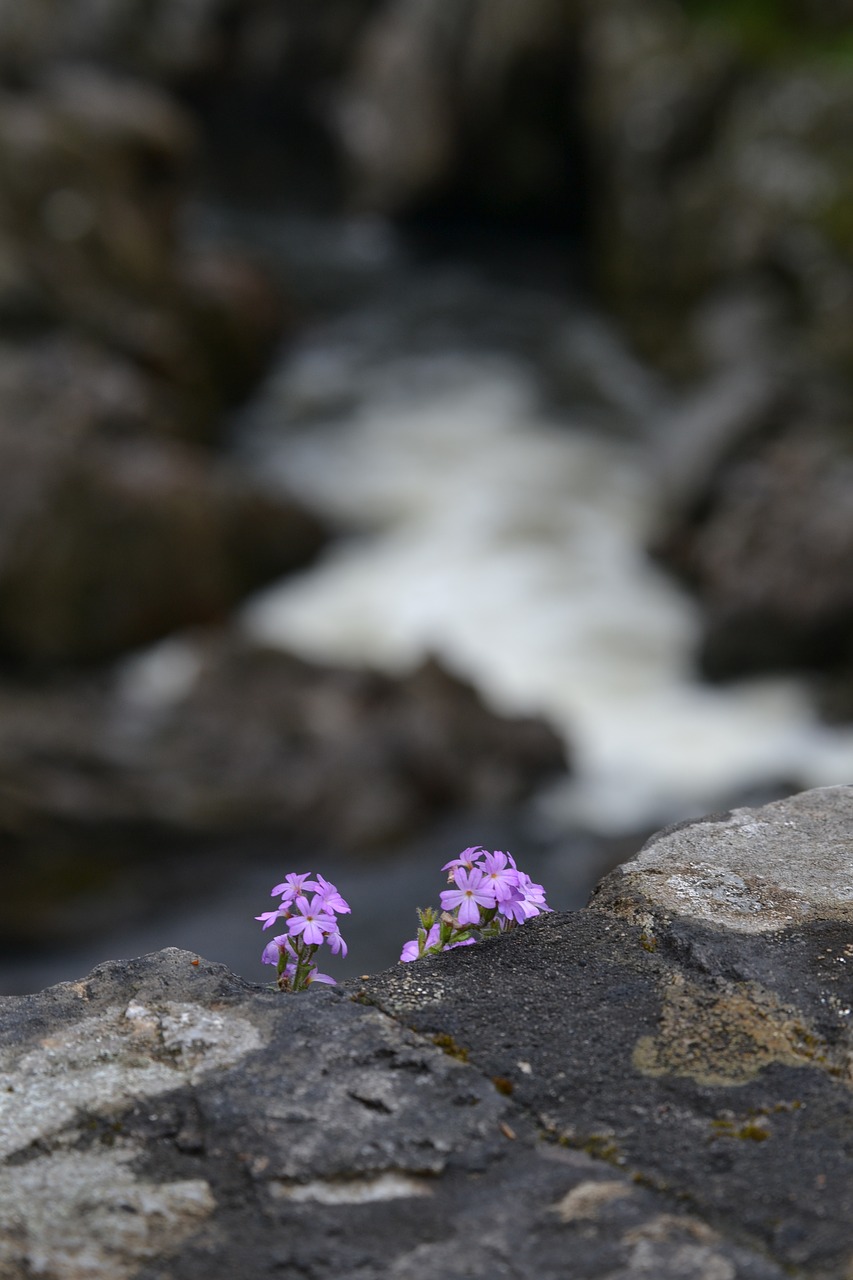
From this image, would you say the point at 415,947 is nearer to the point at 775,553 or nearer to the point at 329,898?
the point at 329,898

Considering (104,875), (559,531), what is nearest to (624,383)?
(559,531)

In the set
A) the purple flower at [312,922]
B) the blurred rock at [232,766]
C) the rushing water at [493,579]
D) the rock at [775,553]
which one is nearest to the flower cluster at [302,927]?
the purple flower at [312,922]

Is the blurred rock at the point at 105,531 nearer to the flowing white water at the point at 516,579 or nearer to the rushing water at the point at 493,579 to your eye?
the rushing water at the point at 493,579

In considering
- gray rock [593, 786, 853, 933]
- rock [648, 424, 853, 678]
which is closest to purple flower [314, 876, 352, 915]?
gray rock [593, 786, 853, 933]

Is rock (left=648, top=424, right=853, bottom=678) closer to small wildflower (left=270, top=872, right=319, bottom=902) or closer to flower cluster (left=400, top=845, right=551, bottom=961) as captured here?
flower cluster (left=400, top=845, right=551, bottom=961)

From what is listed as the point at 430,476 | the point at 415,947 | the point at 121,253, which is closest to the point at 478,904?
the point at 415,947

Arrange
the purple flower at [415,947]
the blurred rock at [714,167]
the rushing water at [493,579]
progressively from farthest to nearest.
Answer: the blurred rock at [714,167] < the rushing water at [493,579] < the purple flower at [415,947]
